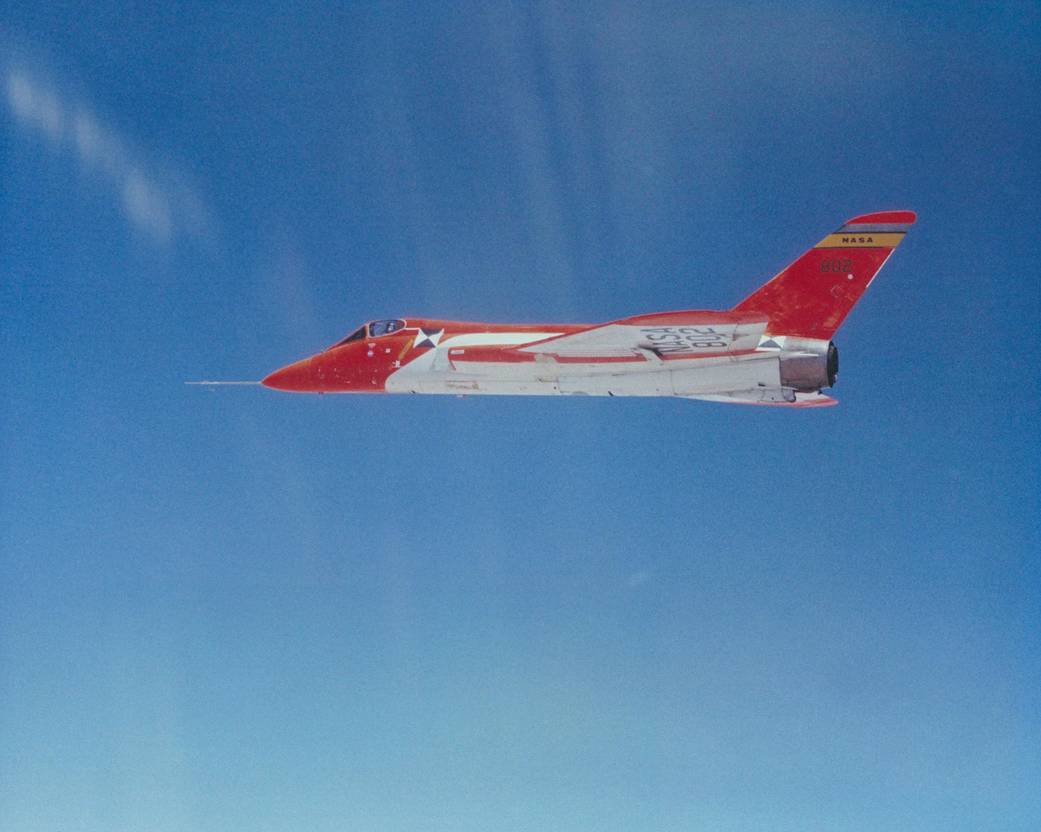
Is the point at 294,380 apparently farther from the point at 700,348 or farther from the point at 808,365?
the point at 808,365

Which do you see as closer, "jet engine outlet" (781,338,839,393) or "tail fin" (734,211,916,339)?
"jet engine outlet" (781,338,839,393)

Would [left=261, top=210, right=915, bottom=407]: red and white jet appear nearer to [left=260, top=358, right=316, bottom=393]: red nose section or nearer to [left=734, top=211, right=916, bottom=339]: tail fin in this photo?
[left=734, top=211, right=916, bottom=339]: tail fin

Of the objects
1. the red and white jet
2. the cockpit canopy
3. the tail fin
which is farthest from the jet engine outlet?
the cockpit canopy

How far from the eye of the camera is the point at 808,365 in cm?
1873

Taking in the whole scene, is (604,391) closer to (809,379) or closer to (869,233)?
(809,379)

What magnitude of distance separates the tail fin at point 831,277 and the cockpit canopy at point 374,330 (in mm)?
8120

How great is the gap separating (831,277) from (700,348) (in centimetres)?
336

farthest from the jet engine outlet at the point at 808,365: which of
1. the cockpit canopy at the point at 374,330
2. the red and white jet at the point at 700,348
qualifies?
the cockpit canopy at the point at 374,330

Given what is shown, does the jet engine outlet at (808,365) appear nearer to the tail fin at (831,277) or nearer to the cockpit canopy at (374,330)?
the tail fin at (831,277)

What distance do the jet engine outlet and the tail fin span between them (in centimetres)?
66

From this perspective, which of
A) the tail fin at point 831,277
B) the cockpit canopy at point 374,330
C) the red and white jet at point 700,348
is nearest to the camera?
the red and white jet at point 700,348

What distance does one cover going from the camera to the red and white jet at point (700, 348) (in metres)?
18.4

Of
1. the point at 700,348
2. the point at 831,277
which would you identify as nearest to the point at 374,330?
the point at 700,348

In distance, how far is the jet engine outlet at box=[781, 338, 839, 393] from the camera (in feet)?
61.4
